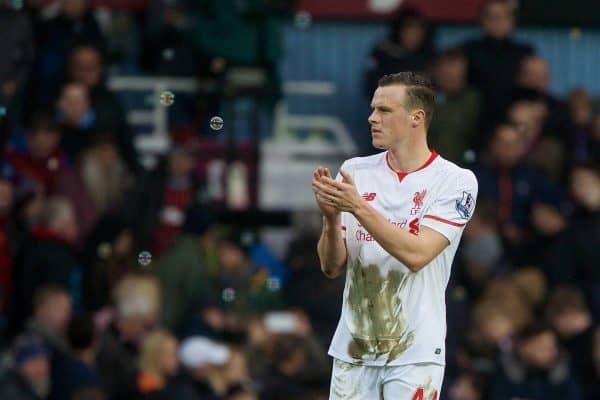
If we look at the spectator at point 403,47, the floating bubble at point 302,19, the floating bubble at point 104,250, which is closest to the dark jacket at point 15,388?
the floating bubble at point 104,250

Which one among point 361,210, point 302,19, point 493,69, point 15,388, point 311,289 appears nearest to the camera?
point 361,210

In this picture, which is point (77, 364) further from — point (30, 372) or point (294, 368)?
point (294, 368)

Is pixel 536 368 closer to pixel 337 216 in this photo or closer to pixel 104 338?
pixel 104 338

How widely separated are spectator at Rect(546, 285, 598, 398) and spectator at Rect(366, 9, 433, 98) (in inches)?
86.2

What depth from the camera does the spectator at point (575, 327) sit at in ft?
40.9

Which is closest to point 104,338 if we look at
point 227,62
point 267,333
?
point 267,333

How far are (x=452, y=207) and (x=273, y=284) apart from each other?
538 cm

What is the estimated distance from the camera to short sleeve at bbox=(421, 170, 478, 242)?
6.96m

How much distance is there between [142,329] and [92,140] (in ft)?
5.62

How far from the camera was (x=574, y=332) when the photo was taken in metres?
12.6

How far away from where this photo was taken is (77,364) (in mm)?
11023

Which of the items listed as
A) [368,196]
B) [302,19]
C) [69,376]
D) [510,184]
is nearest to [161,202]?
[69,376]

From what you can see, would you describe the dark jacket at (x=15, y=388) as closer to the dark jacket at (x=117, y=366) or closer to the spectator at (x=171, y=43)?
the dark jacket at (x=117, y=366)

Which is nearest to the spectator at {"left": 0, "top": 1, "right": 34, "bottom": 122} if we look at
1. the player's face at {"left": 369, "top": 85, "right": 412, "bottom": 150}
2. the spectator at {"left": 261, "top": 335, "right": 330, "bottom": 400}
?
the spectator at {"left": 261, "top": 335, "right": 330, "bottom": 400}
